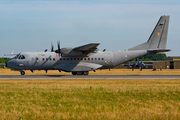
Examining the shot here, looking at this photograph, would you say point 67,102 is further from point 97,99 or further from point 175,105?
point 175,105

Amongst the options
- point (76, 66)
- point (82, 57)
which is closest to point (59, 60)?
point (76, 66)

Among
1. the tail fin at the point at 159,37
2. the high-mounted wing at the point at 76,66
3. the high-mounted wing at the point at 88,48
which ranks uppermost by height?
the tail fin at the point at 159,37

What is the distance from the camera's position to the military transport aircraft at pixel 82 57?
38.4 meters

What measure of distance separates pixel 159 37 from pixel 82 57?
46.8ft

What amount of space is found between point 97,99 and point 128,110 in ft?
12.5

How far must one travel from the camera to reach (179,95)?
1705cm

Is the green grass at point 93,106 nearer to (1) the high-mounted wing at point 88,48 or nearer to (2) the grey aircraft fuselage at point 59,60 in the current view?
(1) the high-mounted wing at point 88,48

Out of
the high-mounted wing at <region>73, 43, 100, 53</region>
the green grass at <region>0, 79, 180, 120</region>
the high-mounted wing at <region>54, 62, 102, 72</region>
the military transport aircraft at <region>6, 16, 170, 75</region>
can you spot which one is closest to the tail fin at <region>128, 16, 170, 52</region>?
the military transport aircraft at <region>6, 16, 170, 75</region>

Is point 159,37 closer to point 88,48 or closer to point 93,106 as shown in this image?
point 88,48

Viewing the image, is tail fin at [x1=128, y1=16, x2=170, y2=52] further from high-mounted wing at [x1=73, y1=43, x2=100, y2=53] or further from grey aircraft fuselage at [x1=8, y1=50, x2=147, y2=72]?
high-mounted wing at [x1=73, y1=43, x2=100, y2=53]

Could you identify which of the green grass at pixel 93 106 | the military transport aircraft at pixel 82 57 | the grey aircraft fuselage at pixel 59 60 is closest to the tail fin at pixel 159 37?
the military transport aircraft at pixel 82 57

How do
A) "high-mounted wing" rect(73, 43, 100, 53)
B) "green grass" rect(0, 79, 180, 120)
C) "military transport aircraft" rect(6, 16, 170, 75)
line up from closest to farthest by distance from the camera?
"green grass" rect(0, 79, 180, 120) → "high-mounted wing" rect(73, 43, 100, 53) → "military transport aircraft" rect(6, 16, 170, 75)

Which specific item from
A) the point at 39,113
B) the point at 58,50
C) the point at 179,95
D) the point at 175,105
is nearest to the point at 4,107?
the point at 39,113

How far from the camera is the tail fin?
40469mm
